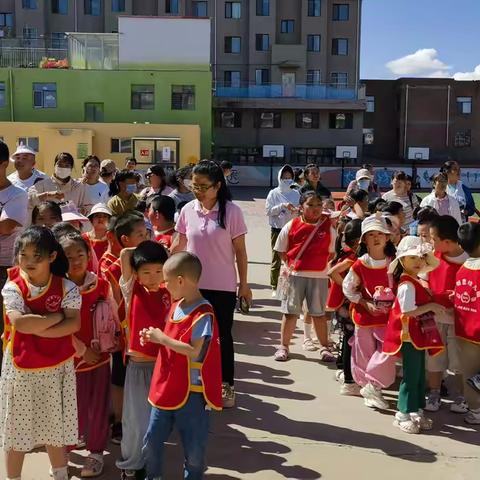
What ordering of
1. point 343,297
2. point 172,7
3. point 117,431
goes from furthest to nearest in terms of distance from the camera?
1. point 172,7
2. point 343,297
3. point 117,431

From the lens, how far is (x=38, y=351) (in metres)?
3.66

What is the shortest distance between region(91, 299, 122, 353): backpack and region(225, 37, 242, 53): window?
5277 cm

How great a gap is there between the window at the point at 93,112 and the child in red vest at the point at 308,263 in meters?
33.7

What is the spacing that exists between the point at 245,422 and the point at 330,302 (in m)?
1.39

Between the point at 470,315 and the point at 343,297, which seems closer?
the point at 470,315

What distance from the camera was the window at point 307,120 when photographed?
50094 mm

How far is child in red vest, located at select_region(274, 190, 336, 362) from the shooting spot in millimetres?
6652

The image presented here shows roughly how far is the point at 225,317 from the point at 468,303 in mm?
1820

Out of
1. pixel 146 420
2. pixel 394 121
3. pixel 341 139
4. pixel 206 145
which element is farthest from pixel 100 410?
pixel 394 121

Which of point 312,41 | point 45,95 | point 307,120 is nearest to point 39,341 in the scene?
point 45,95

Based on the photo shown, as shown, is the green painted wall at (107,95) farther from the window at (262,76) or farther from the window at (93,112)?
the window at (262,76)

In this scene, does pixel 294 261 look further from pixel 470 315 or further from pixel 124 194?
pixel 470 315

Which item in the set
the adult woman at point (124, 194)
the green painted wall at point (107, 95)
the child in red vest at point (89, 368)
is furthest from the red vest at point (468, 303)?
the green painted wall at point (107, 95)

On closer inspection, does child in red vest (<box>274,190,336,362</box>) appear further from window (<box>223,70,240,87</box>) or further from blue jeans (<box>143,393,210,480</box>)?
window (<box>223,70,240,87</box>)
